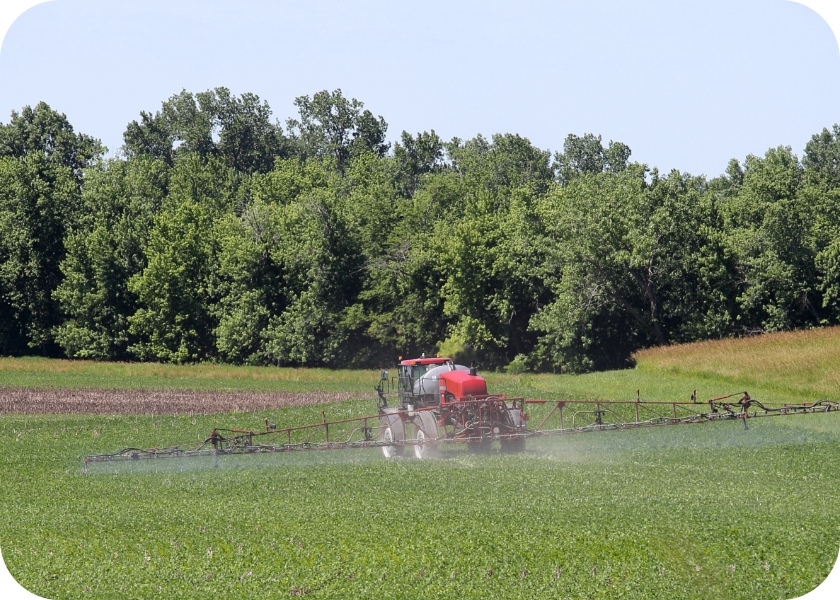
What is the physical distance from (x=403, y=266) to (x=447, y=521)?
38919 millimetres

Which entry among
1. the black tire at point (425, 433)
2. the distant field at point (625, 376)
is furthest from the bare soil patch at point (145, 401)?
the black tire at point (425, 433)

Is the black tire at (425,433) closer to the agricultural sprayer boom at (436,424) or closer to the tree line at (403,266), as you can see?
the agricultural sprayer boom at (436,424)

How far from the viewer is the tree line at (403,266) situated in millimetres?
55625

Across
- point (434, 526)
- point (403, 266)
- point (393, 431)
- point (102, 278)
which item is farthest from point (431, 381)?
point (102, 278)

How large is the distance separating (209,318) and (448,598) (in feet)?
172

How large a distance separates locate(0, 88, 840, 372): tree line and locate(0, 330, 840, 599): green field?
25.4m

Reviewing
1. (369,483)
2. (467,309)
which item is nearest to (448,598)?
(369,483)

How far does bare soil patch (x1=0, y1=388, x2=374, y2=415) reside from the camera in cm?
4347

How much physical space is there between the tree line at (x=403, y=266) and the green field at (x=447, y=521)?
2537 centimetres

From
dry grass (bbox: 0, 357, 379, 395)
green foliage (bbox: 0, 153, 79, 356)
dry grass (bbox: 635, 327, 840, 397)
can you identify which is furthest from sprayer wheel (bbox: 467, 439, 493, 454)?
green foliage (bbox: 0, 153, 79, 356)

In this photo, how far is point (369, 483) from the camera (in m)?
22.2

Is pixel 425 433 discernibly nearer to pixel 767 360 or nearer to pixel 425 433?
pixel 425 433

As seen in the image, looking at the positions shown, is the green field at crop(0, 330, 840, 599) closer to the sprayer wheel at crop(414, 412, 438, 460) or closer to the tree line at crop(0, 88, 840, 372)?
the sprayer wheel at crop(414, 412, 438, 460)

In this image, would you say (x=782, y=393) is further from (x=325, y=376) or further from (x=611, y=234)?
(x=325, y=376)
